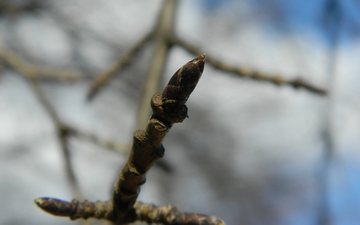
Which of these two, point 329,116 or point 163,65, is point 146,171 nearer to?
point 163,65

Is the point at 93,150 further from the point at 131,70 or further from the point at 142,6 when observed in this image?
the point at 142,6

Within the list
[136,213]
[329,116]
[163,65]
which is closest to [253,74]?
[163,65]

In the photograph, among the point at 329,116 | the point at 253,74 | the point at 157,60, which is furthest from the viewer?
the point at 329,116

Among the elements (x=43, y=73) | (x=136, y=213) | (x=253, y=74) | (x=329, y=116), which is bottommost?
(x=136, y=213)

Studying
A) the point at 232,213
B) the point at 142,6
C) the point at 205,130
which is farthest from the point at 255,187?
the point at 142,6

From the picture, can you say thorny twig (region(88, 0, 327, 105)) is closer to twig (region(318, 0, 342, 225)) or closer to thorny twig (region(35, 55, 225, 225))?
thorny twig (region(35, 55, 225, 225))

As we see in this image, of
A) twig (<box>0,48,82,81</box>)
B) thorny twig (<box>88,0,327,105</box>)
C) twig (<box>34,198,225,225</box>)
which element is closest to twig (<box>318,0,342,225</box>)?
thorny twig (<box>88,0,327,105</box>)
